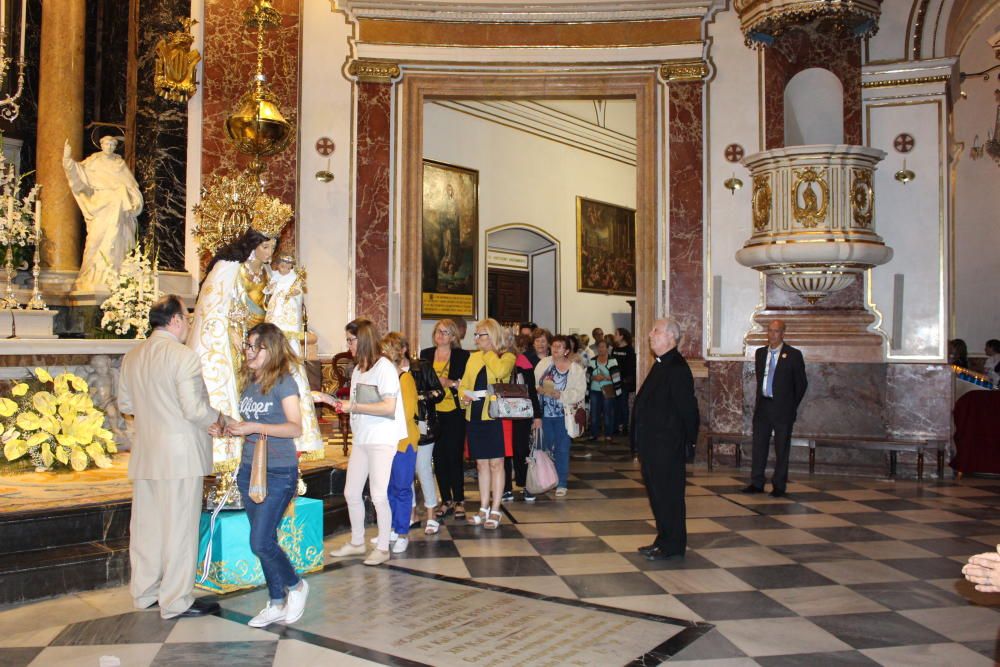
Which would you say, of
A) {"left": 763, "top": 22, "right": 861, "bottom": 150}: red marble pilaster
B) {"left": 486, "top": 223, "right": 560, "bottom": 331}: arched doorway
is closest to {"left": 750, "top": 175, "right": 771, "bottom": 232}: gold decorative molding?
{"left": 763, "top": 22, "right": 861, "bottom": 150}: red marble pilaster

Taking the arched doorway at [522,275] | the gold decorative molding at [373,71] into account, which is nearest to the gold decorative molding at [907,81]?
the gold decorative molding at [373,71]

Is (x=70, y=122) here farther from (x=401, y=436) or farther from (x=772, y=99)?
(x=772, y=99)

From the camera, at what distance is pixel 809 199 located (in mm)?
9570

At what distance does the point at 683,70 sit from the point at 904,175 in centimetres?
287

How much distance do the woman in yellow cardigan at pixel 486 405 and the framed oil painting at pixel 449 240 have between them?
7.50m

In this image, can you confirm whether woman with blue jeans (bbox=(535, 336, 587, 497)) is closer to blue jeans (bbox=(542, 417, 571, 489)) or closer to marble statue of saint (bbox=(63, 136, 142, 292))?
blue jeans (bbox=(542, 417, 571, 489))

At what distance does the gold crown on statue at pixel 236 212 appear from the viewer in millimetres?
8242

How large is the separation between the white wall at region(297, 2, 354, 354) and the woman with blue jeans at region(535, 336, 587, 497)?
3.55 meters

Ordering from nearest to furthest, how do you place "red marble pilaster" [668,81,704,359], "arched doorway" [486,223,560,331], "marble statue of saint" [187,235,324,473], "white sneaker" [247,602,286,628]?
"white sneaker" [247,602,286,628], "marble statue of saint" [187,235,324,473], "red marble pilaster" [668,81,704,359], "arched doorway" [486,223,560,331]

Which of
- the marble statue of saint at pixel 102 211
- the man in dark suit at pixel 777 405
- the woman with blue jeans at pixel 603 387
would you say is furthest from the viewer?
the woman with blue jeans at pixel 603 387

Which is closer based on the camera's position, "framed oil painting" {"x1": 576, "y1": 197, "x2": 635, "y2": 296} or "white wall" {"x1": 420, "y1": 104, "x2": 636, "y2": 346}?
"white wall" {"x1": 420, "y1": 104, "x2": 636, "y2": 346}

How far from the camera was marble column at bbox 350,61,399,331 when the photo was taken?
35.3ft

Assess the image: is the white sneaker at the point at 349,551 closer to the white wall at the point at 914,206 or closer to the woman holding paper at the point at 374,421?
the woman holding paper at the point at 374,421

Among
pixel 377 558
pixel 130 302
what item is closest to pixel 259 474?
pixel 377 558
